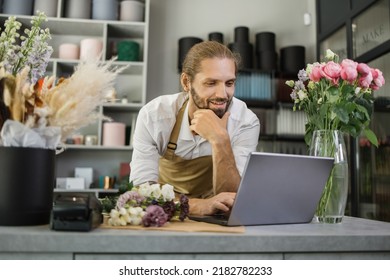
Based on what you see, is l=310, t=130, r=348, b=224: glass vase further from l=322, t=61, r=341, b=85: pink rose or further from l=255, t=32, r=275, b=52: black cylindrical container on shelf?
l=255, t=32, r=275, b=52: black cylindrical container on shelf

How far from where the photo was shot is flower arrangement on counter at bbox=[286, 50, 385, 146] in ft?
3.30

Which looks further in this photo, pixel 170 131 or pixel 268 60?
pixel 268 60

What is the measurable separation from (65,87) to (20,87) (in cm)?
9

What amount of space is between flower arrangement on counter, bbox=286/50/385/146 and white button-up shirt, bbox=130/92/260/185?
56cm

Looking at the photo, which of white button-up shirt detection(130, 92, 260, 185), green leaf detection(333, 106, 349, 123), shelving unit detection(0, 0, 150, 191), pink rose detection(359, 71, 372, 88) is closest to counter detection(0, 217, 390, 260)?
green leaf detection(333, 106, 349, 123)

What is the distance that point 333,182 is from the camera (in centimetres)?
101

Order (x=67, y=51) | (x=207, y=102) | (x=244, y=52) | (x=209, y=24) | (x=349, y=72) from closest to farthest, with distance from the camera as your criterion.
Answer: (x=349, y=72)
(x=207, y=102)
(x=67, y=51)
(x=244, y=52)
(x=209, y=24)

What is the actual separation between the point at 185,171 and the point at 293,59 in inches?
86.0

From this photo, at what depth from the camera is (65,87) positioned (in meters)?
0.78

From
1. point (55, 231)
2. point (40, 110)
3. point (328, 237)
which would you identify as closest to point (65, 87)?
point (40, 110)

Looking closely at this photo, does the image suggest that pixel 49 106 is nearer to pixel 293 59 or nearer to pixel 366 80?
pixel 366 80

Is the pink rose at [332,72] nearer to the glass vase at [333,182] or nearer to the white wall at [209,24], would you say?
the glass vase at [333,182]

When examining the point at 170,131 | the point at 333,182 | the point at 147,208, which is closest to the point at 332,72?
the point at 333,182
